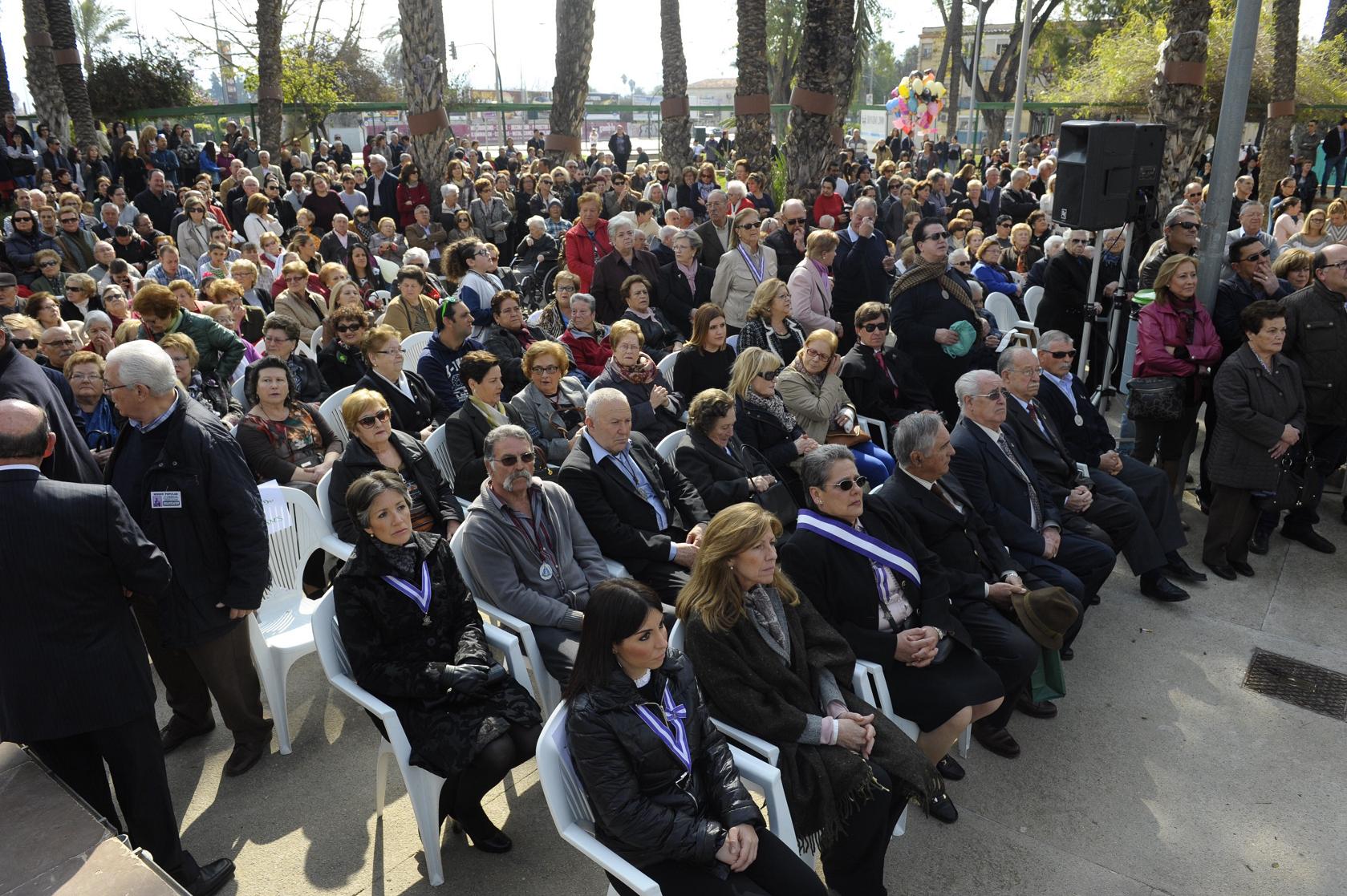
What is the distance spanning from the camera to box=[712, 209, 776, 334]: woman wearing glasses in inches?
301

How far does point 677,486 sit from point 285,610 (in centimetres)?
190

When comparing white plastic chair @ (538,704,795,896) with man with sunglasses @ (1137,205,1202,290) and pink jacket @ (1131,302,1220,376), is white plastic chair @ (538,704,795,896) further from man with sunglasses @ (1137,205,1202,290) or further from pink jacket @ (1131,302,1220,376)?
man with sunglasses @ (1137,205,1202,290)

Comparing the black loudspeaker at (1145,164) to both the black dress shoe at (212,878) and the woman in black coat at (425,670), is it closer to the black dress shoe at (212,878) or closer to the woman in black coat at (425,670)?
the woman in black coat at (425,670)

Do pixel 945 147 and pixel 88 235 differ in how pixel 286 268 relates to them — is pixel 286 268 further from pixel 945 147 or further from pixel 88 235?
pixel 945 147

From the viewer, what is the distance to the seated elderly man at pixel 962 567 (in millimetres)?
3885

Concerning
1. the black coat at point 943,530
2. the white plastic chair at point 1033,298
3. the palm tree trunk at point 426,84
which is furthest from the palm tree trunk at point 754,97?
the black coat at point 943,530

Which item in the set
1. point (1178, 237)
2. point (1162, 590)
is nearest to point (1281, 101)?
point (1178, 237)

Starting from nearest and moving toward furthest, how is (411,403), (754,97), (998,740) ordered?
(998,740) < (411,403) < (754,97)

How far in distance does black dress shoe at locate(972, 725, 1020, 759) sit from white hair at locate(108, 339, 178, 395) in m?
3.48

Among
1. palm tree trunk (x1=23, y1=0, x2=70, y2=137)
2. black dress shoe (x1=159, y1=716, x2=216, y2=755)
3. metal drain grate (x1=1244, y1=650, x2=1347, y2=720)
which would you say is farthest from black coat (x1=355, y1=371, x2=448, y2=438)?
palm tree trunk (x1=23, y1=0, x2=70, y2=137)

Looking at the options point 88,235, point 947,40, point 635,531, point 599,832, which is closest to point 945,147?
point 947,40

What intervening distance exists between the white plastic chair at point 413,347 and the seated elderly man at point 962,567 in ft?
13.2

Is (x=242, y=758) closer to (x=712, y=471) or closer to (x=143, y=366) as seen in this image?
(x=143, y=366)

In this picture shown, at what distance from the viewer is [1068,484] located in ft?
16.4
